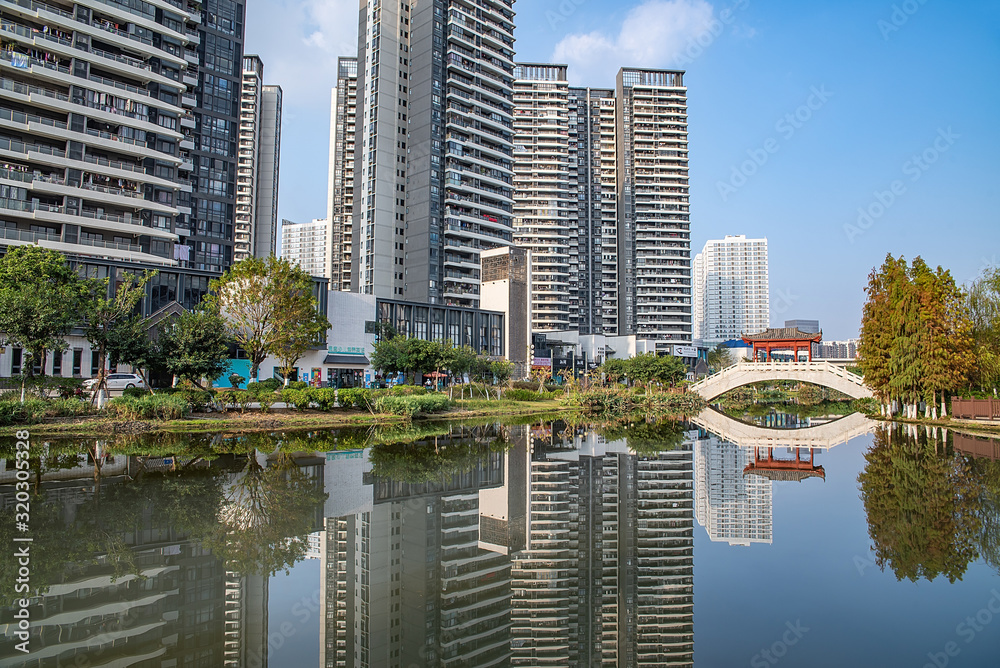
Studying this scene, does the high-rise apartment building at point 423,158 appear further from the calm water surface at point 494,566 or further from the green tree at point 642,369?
the calm water surface at point 494,566

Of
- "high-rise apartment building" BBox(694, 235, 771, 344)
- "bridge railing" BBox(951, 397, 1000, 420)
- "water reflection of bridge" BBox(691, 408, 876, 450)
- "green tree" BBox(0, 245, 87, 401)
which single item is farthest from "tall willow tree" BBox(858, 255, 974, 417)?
"high-rise apartment building" BBox(694, 235, 771, 344)

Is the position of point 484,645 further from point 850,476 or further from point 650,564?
point 850,476

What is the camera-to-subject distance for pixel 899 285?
106ft

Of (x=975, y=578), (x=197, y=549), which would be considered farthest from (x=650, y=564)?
(x=197, y=549)

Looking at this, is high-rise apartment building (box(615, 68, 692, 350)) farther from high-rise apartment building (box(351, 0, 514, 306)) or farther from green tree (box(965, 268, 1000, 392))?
green tree (box(965, 268, 1000, 392))

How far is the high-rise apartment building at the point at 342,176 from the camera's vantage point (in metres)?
93.3

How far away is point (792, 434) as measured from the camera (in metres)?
28.6

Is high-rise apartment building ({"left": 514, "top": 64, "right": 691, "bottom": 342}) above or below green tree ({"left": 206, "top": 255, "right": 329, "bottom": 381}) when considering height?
above

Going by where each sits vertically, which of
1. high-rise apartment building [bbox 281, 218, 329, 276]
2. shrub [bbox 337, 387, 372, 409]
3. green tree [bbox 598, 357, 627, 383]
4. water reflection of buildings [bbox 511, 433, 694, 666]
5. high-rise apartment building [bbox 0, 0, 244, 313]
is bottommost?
water reflection of buildings [bbox 511, 433, 694, 666]

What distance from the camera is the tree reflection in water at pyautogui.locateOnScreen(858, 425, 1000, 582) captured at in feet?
25.5

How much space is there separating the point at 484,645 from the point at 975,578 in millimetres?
6396

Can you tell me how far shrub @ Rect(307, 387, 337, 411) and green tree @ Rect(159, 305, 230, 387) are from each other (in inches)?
176

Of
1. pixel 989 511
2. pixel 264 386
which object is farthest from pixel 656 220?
pixel 989 511

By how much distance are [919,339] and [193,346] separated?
37383 mm
